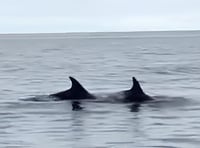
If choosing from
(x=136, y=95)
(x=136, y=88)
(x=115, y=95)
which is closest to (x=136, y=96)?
(x=136, y=95)

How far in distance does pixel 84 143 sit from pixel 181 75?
2069 centimetres

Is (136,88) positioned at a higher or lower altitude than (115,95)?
higher

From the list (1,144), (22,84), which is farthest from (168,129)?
(22,84)

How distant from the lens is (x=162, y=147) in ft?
45.7

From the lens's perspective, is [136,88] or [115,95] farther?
[115,95]

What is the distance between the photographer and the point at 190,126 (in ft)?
53.8

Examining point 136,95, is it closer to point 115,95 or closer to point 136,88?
point 136,88

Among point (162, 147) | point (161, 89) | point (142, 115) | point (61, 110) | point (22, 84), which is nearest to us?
point (162, 147)

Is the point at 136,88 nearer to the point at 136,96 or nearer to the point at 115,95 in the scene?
the point at 136,96

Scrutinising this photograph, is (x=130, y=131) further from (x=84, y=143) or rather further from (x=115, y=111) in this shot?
(x=115, y=111)

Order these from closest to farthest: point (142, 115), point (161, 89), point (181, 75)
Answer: point (142, 115) → point (161, 89) → point (181, 75)

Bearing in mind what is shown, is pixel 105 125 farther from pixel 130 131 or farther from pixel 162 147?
pixel 162 147

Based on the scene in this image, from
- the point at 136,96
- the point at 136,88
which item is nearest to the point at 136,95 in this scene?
the point at 136,96

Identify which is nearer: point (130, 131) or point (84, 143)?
point (84, 143)
